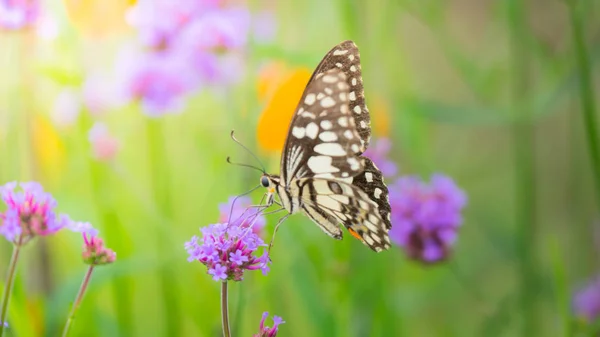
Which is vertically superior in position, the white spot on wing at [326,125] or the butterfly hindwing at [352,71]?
the butterfly hindwing at [352,71]

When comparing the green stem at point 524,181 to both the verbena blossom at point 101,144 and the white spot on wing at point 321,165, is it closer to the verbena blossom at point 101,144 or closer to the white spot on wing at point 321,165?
the white spot on wing at point 321,165

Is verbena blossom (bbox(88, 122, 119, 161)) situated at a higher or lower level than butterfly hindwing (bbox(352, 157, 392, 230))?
higher

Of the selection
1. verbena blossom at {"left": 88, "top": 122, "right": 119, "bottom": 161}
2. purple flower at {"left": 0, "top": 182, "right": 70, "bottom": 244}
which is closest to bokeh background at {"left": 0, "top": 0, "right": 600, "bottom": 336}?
verbena blossom at {"left": 88, "top": 122, "right": 119, "bottom": 161}

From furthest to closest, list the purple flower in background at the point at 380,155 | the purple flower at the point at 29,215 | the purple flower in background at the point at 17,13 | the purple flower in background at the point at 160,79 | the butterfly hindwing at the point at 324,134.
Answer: the purple flower in background at the point at 160,79 < the purple flower in background at the point at 380,155 < the purple flower in background at the point at 17,13 < the butterfly hindwing at the point at 324,134 < the purple flower at the point at 29,215

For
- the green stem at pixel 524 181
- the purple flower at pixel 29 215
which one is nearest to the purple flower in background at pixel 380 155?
the green stem at pixel 524 181

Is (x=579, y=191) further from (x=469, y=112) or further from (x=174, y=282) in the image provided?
(x=174, y=282)

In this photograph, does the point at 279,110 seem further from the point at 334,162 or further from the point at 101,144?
the point at 334,162

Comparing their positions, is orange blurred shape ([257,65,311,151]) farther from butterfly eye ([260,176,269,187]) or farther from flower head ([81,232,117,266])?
flower head ([81,232,117,266])

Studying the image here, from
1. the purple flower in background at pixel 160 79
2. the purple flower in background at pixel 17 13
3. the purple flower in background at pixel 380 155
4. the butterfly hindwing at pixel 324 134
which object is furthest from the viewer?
the purple flower in background at pixel 160 79
